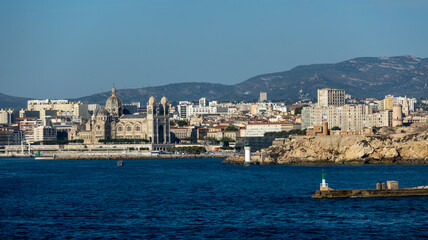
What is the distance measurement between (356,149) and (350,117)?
60.5 meters

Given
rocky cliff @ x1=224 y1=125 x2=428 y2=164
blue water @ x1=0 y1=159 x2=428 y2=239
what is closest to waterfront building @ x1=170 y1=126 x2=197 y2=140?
rocky cliff @ x1=224 y1=125 x2=428 y2=164

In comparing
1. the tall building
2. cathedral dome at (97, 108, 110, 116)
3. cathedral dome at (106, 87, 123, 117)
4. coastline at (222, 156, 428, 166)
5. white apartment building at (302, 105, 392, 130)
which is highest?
the tall building

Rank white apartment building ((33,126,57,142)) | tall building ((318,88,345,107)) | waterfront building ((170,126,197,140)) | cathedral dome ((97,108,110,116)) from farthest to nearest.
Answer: tall building ((318,88,345,107)) < waterfront building ((170,126,197,140)) < white apartment building ((33,126,57,142)) < cathedral dome ((97,108,110,116))

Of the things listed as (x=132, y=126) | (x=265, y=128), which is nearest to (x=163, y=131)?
(x=132, y=126)

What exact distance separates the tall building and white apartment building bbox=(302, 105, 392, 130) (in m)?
25.8

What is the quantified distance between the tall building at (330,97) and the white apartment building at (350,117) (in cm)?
2584

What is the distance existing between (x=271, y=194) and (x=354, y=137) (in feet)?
140

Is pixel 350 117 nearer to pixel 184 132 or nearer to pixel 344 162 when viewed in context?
pixel 184 132

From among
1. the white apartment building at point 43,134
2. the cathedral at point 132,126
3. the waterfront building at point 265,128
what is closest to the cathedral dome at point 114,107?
the cathedral at point 132,126

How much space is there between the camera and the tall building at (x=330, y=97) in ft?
574

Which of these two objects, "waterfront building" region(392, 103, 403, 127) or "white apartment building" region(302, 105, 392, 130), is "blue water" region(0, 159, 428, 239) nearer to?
"white apartment building" region(302, 105, 392, 130)

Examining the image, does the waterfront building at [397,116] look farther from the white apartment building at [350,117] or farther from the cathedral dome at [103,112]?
the cathedral dome at [103,112]

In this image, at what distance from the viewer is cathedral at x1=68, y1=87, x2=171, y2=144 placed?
153 m

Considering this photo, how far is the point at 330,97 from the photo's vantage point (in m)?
176
